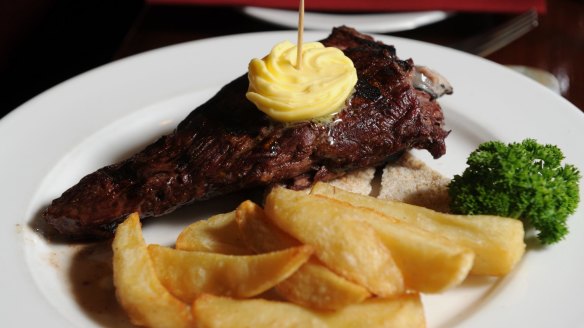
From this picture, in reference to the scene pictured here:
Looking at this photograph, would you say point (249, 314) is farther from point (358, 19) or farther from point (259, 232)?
point (358, 19)

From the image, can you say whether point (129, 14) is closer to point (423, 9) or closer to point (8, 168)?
point (423, 9)

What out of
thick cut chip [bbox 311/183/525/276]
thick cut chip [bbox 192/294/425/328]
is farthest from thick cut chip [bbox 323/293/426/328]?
thick cut chip [bbox 311/183/525/276]

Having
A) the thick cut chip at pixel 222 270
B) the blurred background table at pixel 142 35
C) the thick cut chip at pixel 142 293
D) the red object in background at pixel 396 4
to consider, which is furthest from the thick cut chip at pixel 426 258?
the red object in background at pixel 396 4

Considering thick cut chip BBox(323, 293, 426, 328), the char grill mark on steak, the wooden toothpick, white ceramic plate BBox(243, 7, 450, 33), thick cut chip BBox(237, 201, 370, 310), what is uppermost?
white ceramic plate BBox(243, 7, 450, 33)

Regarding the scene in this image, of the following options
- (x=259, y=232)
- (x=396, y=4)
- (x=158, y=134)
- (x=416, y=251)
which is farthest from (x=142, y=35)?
(x=416, y=251)

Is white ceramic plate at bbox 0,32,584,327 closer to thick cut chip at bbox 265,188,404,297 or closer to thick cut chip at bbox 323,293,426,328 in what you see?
thick cut chip at bbox 323,293,426,328

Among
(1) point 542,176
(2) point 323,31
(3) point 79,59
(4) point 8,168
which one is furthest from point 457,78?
(3) point 79,59
